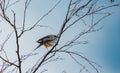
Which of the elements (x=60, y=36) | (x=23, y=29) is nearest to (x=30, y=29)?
(x=23, y=29)

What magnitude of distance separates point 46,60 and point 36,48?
0.78 ft

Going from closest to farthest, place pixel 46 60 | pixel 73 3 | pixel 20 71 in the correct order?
pixel 20 71 → pixel 46 60 → pixel 73 3

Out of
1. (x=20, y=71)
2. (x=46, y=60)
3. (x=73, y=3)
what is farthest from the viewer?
(x=73, y=3)

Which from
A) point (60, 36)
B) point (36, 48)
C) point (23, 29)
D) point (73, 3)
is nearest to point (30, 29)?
point (23, 29)

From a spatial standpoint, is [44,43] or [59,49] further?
[59,49]

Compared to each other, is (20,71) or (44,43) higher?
(44,43)

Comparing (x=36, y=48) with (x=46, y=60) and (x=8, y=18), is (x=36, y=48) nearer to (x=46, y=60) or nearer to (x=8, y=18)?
(x=46, y=60)

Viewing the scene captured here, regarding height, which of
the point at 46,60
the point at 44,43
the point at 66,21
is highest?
the point at 66,21

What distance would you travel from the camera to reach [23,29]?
3406 mm

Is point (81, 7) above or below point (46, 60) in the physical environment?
above

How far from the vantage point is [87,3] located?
338cm

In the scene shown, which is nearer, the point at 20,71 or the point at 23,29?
the point at 20,71

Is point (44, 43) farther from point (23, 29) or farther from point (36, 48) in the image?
point (23, 29)

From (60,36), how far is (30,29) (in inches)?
21.7
